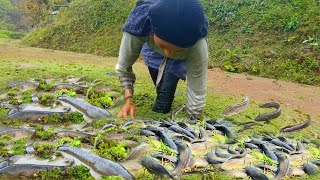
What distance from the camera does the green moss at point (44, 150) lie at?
287 cm

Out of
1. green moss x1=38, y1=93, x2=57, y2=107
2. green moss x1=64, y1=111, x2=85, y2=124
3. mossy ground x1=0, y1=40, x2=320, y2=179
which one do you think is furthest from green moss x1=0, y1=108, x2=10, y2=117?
green moss x1=64, y1=111, x2=85, y2=124

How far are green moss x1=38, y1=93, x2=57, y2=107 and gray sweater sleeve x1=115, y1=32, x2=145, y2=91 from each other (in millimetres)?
867

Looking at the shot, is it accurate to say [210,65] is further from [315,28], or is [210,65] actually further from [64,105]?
[64,105]

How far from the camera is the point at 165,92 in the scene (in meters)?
4.13

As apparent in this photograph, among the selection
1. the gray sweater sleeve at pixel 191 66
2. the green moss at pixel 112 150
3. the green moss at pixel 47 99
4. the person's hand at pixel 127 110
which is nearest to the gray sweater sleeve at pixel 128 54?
the gray sweater sleeve at pixel 191 66

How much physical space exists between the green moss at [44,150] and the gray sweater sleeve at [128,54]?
113 cm

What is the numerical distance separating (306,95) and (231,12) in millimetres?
4678

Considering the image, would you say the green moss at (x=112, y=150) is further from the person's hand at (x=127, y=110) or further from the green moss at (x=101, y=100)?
the green moss at (x=101, y=100)

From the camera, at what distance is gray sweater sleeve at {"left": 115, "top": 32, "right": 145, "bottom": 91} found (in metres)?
3.77

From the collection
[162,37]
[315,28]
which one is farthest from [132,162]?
[315,28]

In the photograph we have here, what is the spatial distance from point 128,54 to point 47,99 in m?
1.11

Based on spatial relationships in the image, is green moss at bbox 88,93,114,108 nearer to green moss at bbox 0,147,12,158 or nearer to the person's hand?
the person's hand

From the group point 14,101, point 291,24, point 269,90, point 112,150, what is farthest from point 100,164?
point 291,24

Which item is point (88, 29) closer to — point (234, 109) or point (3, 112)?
point (234, 109)
